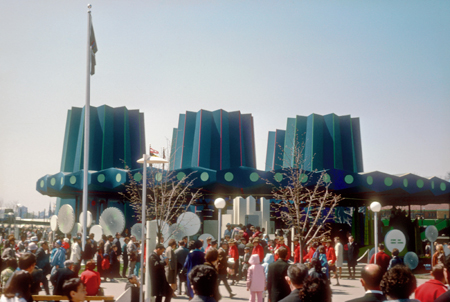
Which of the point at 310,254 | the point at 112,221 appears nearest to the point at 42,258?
the point at 310,254

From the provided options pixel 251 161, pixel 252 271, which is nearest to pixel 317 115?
pixel 251 161

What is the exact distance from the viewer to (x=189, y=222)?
19.7 meters

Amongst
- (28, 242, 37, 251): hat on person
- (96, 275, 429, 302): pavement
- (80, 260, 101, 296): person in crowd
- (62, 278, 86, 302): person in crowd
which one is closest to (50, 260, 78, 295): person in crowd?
(80, 260, 101, 296): person in crowd

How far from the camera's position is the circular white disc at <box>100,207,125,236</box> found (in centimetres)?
2191

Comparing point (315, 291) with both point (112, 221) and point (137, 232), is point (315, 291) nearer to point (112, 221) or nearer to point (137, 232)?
point (137, 232)

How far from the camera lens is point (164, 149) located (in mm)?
25281

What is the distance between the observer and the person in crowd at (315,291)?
387 cm

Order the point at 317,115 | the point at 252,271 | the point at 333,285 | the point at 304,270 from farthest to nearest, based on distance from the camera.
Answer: the point at 317,115 → the point at 333,285 → the point at 252,271 → the point at 304,270

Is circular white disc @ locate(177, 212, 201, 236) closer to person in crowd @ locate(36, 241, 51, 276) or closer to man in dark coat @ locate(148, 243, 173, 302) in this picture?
person in crowd @ locate(36, 241, 51, 276)

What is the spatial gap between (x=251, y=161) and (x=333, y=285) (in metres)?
31.4

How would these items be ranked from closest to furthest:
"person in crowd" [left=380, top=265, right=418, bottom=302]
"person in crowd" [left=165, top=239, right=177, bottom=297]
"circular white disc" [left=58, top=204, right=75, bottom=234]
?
1. "person in crowd" [left=380, top=265, right=418, bottom=302]
2. "person in crowd" [left=165, top=239, right=177, bottom=297]
3. "circular white disc" [left=58, top=204, right=75, bottom=234]

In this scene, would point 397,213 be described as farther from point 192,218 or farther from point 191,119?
point 191,119

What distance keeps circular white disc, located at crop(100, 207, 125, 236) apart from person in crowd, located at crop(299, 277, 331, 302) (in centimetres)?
1891

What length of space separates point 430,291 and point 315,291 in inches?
72.4
